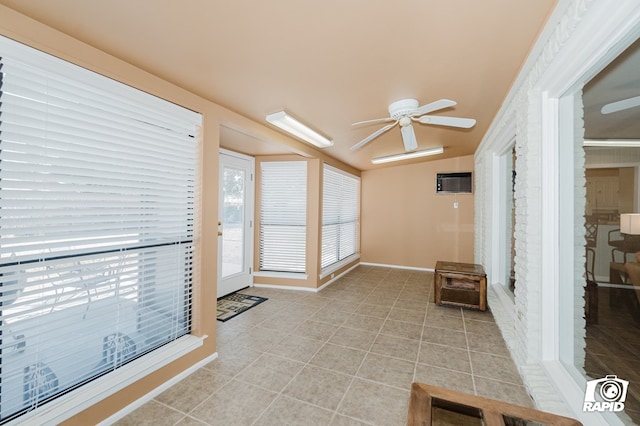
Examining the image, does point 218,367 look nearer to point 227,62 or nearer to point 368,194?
point 227,62

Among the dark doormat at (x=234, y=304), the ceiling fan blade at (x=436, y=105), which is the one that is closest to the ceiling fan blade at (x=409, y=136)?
the ceiling fan blade at (x=436, y=105)

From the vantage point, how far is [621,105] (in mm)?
1214

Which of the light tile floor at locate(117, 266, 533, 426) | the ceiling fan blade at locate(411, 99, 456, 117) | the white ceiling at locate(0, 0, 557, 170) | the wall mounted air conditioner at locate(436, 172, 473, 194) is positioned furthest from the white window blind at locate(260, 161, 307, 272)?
the wall mounted air conditioner at locate(436, 172, 473, 194)

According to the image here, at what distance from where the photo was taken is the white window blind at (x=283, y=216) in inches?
177

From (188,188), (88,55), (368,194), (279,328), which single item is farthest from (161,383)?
(368,194)

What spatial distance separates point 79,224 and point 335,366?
2.16m

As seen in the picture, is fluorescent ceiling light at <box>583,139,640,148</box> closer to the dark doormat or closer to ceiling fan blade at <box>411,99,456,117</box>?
ceiling fan blade at <box>411,99,456,117</box>

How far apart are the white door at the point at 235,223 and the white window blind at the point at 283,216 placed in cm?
23

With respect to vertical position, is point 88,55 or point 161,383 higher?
point 88,55

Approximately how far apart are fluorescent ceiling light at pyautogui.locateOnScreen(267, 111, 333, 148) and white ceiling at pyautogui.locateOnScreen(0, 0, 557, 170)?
120 mm

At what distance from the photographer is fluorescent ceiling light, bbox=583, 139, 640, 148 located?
1131 millimetres

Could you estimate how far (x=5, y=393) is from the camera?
130cm

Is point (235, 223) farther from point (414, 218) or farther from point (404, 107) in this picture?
point (414, 218)

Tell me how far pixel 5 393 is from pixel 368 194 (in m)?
6.00
